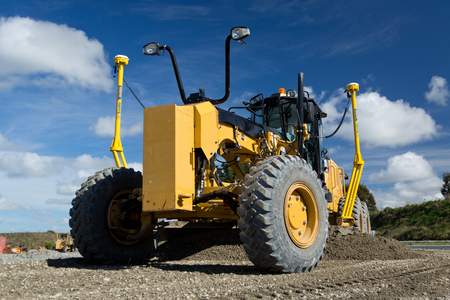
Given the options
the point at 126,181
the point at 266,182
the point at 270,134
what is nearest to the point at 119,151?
the point at 126,181

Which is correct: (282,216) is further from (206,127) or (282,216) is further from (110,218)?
(110,218)

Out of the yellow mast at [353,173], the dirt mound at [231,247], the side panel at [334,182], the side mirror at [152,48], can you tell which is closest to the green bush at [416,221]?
the side panel at [334,182]

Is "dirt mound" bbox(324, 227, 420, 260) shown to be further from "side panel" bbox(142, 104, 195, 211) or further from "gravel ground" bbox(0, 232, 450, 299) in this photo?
"side panel" bbox(142, 104, 195, 211)

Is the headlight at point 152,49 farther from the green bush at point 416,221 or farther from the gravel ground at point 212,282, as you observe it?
the green bush at point 416,221

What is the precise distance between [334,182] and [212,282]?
7.37 metres

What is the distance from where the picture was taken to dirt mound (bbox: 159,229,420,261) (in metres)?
9.58

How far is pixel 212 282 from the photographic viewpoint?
577 centimetres

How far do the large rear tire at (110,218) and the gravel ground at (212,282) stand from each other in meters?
0.40

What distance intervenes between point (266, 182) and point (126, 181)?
2742mm

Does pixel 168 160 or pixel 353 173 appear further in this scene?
pixel 353 173

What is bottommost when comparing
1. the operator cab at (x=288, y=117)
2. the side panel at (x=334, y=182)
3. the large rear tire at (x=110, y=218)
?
the large rear tire at (x=110, y=218)

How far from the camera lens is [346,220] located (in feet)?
40.9

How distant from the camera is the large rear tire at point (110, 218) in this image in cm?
782

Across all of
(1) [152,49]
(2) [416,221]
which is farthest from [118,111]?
(2) [416,221]
